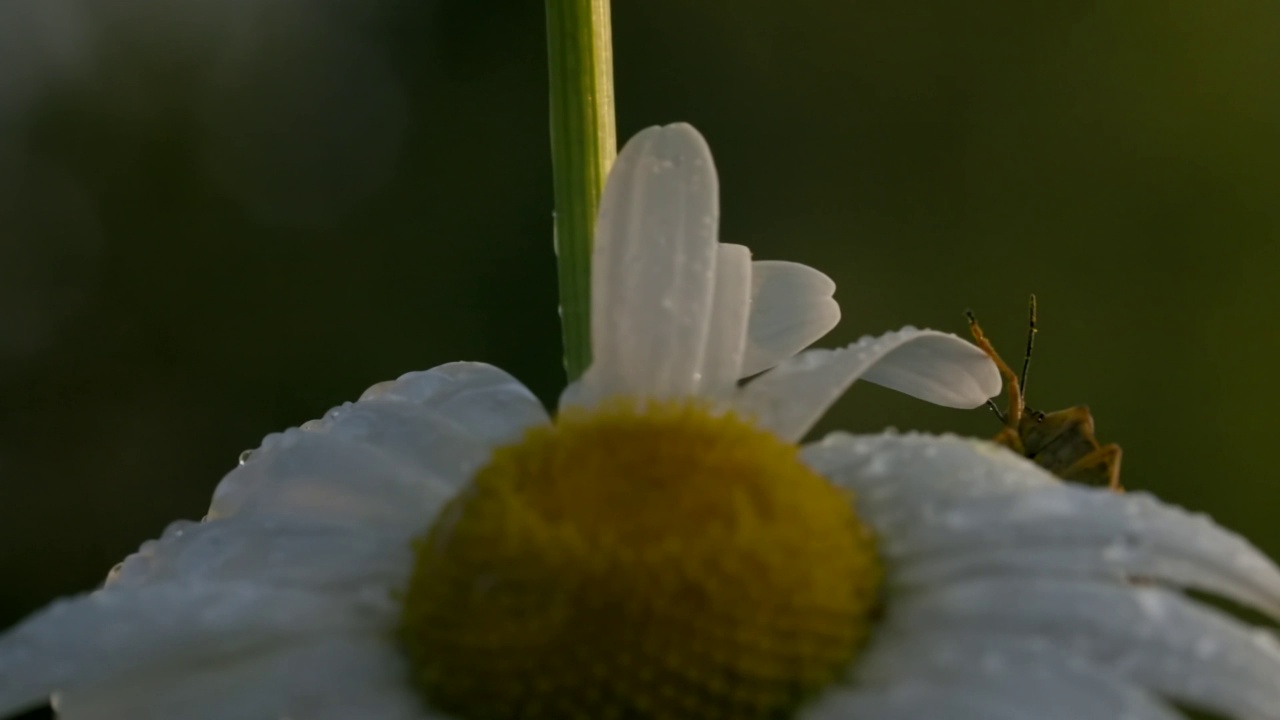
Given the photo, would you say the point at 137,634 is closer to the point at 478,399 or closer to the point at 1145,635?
the point at 478,399

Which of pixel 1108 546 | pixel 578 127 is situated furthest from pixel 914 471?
pixel 578 127

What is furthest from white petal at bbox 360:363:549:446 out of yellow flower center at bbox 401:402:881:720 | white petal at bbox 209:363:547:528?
yellow flower center at bbox 401:402:881:720

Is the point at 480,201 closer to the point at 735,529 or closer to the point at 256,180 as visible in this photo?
the point at 256,180

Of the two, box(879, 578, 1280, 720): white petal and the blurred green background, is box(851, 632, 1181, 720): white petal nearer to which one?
box(879, 578, 1280, 720): white petal

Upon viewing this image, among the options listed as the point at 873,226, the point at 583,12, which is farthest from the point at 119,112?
the point at 583,12

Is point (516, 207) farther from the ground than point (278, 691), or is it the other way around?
point (278, 691)

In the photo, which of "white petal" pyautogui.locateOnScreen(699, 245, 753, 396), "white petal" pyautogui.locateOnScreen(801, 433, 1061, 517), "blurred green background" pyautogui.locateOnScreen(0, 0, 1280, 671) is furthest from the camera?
"blurred green background" pyautogui.locateOnScreen(0, 0, 1280, 671)

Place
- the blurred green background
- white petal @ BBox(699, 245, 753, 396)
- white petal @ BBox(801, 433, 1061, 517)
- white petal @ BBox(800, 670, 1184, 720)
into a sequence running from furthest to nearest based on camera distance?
the blurred green background
white petal @ BBox(699, 245, 753, 396)
white petal @ BBox(801, 433, 1061, 517)
white petal @ BBox(800, 670, 1184, 720)
